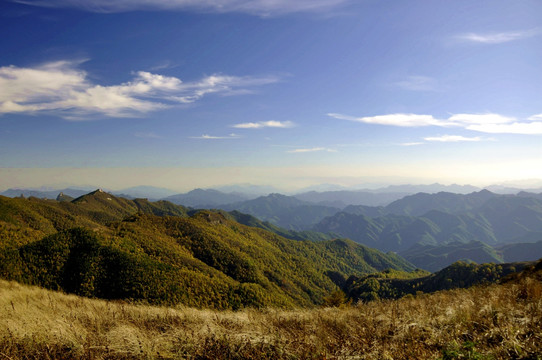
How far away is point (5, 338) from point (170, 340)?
4.66m

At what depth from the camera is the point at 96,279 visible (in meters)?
44.5

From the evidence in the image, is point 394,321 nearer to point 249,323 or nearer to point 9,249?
point 249,323

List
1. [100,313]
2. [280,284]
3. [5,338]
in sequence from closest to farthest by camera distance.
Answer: [5,338] → [100,313] → [280,284]

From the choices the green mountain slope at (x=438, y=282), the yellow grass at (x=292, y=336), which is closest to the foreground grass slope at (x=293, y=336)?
the yellow grass at (x=292, y=336)

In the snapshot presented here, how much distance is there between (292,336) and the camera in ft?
24.3

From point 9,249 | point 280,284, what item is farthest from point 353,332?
point 280,284

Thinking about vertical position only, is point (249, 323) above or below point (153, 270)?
above

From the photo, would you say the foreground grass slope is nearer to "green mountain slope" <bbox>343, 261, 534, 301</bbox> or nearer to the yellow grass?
the yellow grass

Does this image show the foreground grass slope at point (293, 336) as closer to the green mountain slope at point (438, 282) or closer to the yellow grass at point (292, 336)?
the yellow grass at point (292, 336)

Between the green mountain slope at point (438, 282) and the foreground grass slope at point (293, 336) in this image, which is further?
the green mountain slope at point (438, 282)

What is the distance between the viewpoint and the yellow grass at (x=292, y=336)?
242 inches

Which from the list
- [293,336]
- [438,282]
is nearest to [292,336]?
[293,336]

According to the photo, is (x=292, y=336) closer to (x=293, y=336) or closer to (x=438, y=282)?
(x=293, y=336)

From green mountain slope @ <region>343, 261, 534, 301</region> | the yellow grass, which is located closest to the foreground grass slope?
the yellow grass
